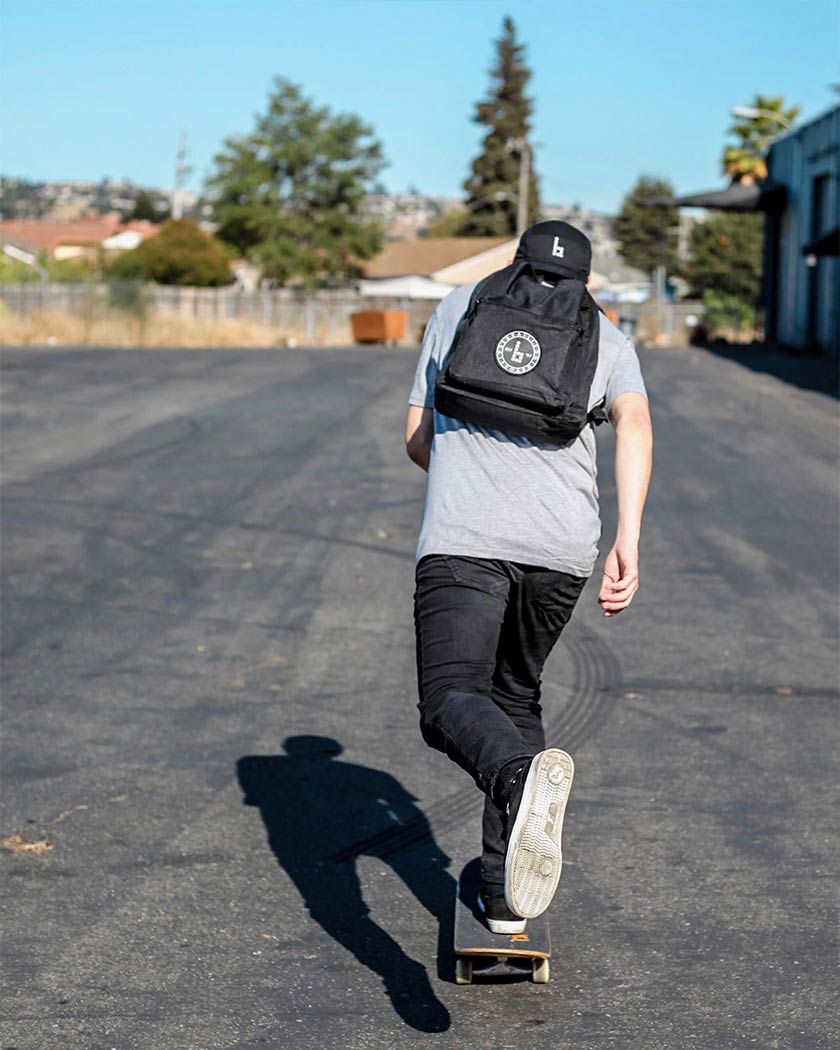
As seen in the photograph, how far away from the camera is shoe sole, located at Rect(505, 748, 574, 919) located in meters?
3.19

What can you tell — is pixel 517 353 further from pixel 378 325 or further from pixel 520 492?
pixel 378 325

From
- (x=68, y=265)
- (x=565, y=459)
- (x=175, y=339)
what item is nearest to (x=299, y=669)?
(x=565, y=459)

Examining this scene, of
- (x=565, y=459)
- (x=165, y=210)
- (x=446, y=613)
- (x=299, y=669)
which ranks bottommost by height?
(x=299, y=669)

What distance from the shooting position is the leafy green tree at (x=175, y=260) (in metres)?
66.3

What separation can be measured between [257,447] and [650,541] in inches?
238

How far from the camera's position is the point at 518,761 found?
3.34m

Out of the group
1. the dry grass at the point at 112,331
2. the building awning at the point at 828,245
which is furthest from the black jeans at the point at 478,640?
the dry grass at the point at 112,331

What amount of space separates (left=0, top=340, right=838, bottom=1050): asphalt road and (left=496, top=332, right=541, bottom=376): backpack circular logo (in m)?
1.59

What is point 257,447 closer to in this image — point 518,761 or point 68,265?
point 518,761

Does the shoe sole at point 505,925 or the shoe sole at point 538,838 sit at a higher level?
the shoe sole at point 538,838

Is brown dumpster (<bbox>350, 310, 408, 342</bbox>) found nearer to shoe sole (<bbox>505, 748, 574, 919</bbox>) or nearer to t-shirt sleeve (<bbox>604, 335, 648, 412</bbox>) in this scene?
t-shirt sleeve (<bbox>604, 335, 648, 412</bbox>)

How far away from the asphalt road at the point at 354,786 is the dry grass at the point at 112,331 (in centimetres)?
2331

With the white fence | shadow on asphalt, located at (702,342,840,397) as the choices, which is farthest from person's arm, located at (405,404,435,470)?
the white fence

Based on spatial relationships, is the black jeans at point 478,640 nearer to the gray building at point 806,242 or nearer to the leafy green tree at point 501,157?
the gray building at point 806,242
